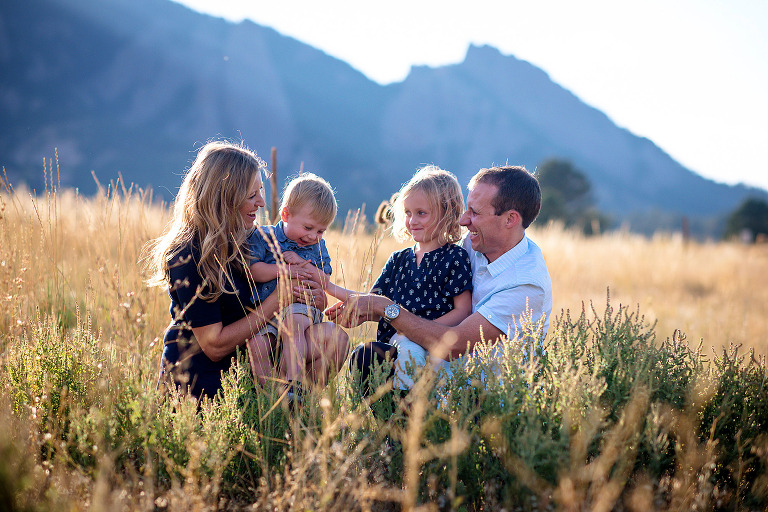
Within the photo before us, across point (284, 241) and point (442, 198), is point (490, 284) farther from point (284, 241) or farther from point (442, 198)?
point (284, 241)

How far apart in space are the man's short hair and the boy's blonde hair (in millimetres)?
803

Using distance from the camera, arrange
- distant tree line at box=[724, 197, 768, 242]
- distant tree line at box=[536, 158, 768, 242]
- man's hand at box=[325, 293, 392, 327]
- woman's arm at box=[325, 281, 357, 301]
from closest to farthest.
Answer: man's hand at box=[325, 293, 392, 327], woman's arm at box=[325, 281, 357, 301], distant tree line at box=[536, 158, 768, 242], distant tree line at box=[724, 197, 768, 242]

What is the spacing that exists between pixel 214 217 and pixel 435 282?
116cm

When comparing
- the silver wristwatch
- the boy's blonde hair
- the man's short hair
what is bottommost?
the silver wristwatch

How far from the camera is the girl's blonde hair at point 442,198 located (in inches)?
107

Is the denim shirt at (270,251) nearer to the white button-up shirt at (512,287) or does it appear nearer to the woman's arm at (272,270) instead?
the woman's arm at (272,270)

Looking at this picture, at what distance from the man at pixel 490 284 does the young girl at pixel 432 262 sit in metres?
0.08

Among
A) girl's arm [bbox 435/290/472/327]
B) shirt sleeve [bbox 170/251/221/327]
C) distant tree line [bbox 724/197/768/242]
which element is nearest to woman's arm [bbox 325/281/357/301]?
girl's arm [bbox 435/290/472/327]

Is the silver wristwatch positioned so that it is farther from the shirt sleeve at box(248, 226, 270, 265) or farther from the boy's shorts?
the shirt sleeve at box(248, 226, 270, 265)

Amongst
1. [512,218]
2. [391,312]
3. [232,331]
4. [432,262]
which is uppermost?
[512,218]

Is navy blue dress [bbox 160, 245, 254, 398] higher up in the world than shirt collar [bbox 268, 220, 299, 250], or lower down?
lower down

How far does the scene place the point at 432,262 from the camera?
2.73 meters

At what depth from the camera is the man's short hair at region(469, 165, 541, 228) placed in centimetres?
273

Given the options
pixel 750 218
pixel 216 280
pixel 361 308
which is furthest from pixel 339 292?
pixel 750 218
